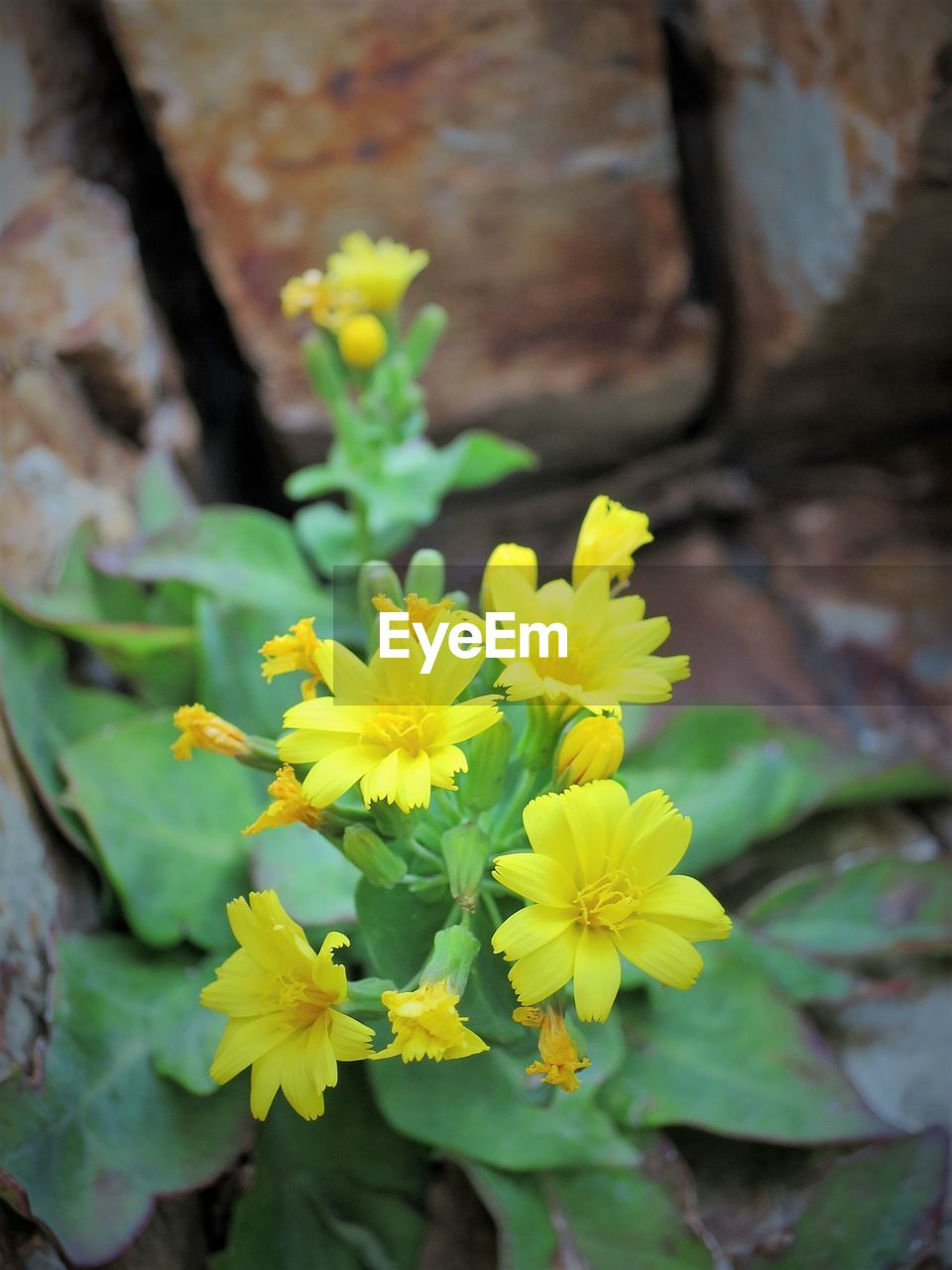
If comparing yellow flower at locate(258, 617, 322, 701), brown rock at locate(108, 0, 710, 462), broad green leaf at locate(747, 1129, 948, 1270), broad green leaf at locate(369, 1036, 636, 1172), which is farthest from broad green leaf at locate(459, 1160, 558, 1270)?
brown rock at locate(108, 0, 710, 462)

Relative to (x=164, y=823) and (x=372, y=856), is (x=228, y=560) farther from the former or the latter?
(x=372, y=856)

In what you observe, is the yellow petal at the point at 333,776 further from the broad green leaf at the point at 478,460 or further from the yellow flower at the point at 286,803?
the broad green leaf at the point at 478,460

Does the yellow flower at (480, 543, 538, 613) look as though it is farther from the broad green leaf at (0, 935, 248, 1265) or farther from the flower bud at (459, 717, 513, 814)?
the broad green leaf at (0, 935, 248, 1265)

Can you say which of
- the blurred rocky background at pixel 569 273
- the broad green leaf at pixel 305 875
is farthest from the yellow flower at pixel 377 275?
the broad green leaf at pixel 305 875

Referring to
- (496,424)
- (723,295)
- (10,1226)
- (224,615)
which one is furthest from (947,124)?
(10,1226)

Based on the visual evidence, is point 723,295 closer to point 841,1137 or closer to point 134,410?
point 134,410
